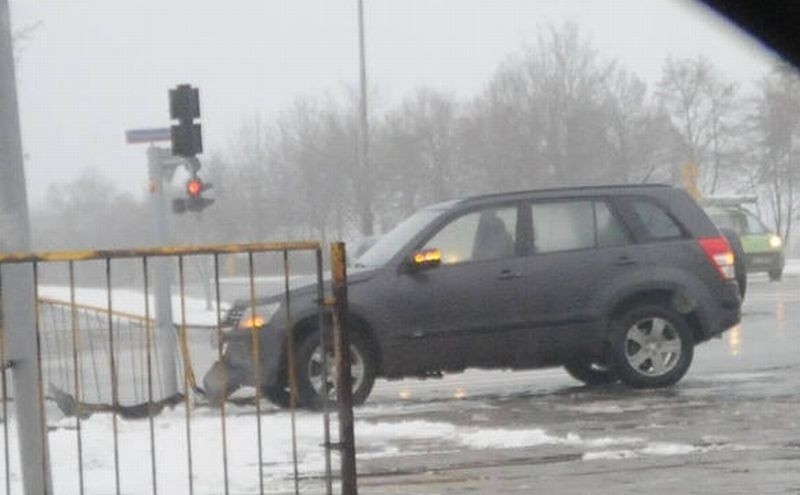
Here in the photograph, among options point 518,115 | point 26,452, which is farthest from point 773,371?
point 518,115

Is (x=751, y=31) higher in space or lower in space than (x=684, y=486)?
higher

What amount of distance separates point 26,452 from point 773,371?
373 inches

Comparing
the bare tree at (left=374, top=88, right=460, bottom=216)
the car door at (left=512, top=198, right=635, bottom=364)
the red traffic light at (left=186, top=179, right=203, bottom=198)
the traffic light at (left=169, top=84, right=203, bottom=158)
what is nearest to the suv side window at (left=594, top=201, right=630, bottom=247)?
the car door at (left=512, top=198, right=635, bottom=364)

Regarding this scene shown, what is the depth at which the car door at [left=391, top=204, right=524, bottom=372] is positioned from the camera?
14.6 metres

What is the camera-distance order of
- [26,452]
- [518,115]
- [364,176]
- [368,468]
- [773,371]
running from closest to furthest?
[26,452], [368,468], [773,371], [364,176], [518,115]

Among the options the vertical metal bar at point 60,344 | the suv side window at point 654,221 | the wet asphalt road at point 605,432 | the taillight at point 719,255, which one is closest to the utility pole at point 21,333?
the wet asphalt road at point 605,432

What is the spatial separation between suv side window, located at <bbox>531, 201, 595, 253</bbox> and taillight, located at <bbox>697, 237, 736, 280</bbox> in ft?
3.10

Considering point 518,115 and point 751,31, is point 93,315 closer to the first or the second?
point 751,31

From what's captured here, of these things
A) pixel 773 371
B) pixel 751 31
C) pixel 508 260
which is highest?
pixel 751 31

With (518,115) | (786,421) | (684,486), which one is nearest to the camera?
(684,486)

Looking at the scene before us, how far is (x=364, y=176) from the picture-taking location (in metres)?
43.4

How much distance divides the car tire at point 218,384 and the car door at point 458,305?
1.98 meters

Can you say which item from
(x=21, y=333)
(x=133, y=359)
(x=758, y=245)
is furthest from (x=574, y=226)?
(x=758, y=245)

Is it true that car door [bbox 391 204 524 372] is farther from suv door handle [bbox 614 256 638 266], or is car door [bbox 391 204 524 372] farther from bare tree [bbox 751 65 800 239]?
bare tree [bbox 751 65 800 239]
